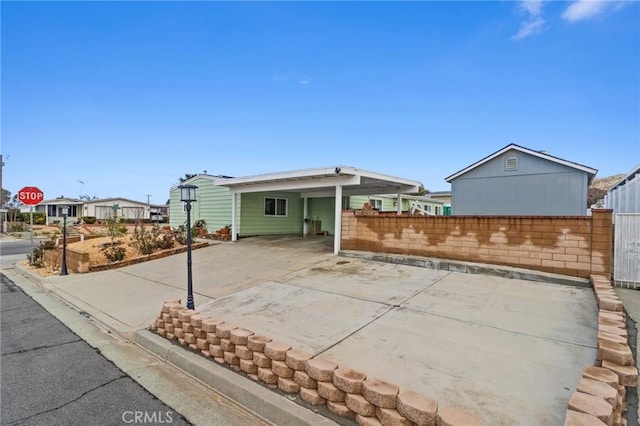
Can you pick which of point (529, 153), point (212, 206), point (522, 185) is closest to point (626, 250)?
point (522, 185)

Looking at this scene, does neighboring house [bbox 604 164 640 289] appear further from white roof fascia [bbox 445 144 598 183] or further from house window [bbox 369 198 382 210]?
house window [bbox 369 198 382 210]

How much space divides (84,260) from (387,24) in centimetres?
1230

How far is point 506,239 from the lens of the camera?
23.0 feet

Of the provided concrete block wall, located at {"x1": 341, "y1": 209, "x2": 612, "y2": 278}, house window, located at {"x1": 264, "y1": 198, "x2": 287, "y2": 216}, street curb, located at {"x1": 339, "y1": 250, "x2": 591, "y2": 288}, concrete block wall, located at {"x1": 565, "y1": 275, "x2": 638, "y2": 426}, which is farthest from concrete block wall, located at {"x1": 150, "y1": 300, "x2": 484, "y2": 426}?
house window, located at {"x1": 264, "y1": 198, "x2": 287, "y2": 216}

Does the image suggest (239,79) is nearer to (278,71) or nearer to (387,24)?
(278,71)

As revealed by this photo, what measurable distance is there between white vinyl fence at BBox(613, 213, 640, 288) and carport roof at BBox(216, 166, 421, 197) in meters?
6.00

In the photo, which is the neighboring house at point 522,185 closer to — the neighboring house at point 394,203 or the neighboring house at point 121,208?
the neighboring house at point 394,203

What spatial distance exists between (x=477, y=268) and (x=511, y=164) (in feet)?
23.1

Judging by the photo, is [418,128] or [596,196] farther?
[596,196]

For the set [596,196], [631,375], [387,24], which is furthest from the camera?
[596,196]

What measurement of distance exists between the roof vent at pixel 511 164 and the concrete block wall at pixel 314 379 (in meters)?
11.9

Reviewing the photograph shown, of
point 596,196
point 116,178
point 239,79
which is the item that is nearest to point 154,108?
point 239,79

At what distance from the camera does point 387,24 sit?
10.6 metres

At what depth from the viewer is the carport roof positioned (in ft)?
32.4
